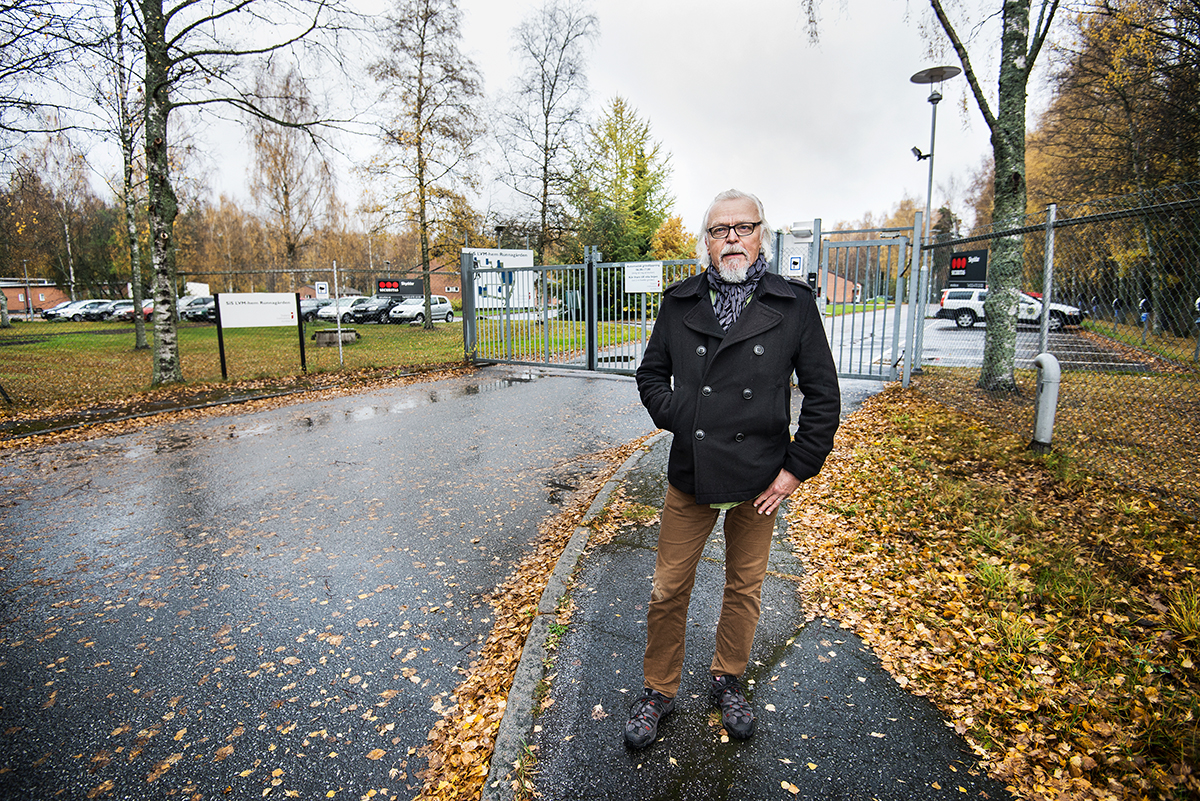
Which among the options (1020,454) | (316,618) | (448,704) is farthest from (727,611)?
(1020,454)

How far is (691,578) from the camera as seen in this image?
2551 millimetres

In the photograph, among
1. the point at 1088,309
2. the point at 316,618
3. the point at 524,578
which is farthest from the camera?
the point at 1088,309

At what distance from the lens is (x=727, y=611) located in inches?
104

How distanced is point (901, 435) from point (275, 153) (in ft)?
115

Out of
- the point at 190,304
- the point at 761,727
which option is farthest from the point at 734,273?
the point at 190,304

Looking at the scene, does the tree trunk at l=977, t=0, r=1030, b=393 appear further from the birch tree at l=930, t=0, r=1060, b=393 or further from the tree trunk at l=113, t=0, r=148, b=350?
the tree trunk at l=113, t=0, r=148, b=350

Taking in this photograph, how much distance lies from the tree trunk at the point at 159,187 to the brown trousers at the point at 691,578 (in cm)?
1254

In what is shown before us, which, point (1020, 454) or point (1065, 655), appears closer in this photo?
point (1065, 655)

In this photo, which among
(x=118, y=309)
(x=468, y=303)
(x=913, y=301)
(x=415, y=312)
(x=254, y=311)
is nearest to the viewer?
(x=913, y=301)

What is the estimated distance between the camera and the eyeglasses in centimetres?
241

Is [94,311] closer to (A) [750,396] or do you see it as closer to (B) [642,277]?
(B) [642,277]

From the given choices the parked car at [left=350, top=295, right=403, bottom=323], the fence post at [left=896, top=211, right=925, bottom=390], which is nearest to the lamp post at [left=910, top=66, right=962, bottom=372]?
the fence post at [left=896, top=211, right=925, bottom=390]

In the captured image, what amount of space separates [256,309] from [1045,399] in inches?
542

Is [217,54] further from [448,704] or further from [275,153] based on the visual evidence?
[275,153]
